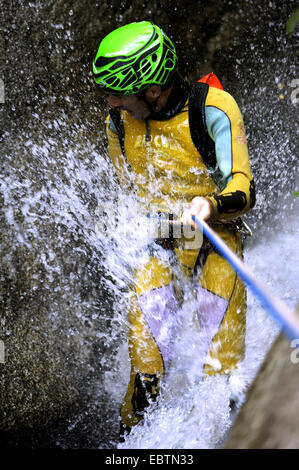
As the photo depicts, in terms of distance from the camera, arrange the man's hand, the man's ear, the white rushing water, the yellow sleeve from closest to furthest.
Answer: the man's hand < the yellow sleeve < the man's ear < the white rushing water

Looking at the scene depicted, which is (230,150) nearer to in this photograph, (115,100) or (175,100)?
(175,100)

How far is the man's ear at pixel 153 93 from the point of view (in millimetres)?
1996

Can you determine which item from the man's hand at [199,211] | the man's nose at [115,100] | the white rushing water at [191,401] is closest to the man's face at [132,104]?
the man's nose at [115,100]

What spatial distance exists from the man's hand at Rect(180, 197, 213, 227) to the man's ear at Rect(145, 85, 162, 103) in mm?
595

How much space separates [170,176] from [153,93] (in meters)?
0.41

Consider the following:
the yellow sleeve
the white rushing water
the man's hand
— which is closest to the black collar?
the yellow sleeve

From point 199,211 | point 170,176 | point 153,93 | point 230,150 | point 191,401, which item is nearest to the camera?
point 199,211

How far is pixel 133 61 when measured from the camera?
1.90m

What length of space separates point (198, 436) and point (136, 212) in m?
1.28

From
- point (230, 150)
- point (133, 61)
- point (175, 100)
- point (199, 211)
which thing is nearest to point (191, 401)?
point (199, 211)

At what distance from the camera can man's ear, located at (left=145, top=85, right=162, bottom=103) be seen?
2.00m

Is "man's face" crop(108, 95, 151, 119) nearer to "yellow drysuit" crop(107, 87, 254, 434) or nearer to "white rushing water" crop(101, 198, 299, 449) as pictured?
"yellow drysuit" crop(107, 87, 254, 434)
